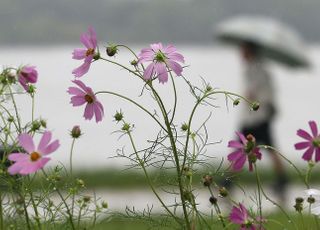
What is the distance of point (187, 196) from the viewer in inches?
79.9

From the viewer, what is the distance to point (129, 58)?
28.7 metres

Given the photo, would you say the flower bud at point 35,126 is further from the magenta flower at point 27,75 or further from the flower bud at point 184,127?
the flower bud at point 184,127

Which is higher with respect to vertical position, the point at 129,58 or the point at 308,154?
the point at 129,58

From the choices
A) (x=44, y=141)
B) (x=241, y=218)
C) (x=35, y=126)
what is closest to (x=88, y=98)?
(x=35, y=126)

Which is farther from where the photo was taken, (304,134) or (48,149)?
(304,134)

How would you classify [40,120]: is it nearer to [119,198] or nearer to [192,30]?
[119,198]

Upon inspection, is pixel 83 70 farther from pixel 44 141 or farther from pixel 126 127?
pixel 44 141

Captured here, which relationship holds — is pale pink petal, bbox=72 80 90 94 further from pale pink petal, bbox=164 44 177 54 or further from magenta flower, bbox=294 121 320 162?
magenta flower, bbox=294 121 320 162

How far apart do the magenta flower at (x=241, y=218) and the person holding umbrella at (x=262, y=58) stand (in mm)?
4480

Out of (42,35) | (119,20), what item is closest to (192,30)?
(119,20)

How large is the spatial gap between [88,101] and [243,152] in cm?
32

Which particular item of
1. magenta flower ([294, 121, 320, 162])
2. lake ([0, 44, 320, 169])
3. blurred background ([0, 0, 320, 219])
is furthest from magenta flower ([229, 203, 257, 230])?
lake ([0, 44, 320, 169])

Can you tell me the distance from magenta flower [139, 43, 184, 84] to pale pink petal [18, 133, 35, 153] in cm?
27

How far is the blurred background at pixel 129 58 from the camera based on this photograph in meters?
17.5
